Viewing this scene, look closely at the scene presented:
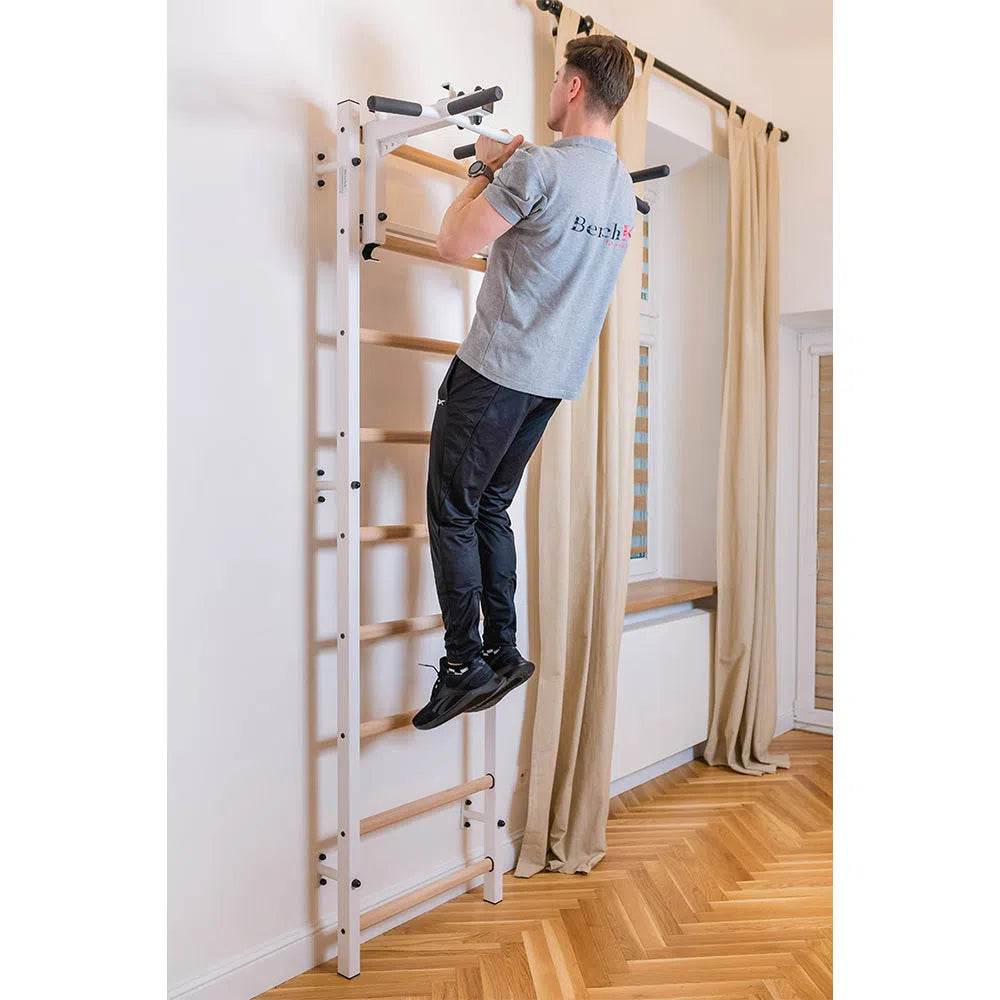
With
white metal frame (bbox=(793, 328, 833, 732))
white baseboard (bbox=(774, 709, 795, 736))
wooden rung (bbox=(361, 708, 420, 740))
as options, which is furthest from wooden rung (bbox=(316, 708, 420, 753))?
white metal frame (bbox=(793, 328, 833, 732))

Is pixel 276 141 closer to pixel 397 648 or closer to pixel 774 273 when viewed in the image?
pixel 397 648

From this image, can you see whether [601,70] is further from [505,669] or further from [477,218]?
[505,669]

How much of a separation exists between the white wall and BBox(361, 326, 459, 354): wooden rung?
0.14 metres

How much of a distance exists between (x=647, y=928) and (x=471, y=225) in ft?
6.38

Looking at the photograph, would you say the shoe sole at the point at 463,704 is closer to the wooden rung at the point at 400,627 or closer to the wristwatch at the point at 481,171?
the wooden rung at the point at 400,627

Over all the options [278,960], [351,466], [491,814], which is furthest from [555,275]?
[278,960]

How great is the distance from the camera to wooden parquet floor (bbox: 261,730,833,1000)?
2.30m

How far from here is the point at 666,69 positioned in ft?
11.5

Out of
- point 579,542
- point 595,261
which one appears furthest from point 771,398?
point 595,261
